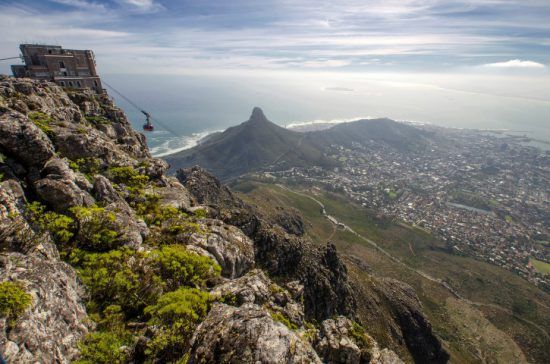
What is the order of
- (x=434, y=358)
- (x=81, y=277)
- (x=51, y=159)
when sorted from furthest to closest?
(x=434, y=358), (x=51, y=159), (x=81, y=277)

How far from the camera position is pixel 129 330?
1577cm

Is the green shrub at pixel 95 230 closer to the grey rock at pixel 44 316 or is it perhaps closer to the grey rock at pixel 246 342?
the grey rock at pixel 44 316

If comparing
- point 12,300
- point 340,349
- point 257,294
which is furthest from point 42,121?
point 340,349

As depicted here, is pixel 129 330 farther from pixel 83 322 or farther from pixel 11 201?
pixel 11 201

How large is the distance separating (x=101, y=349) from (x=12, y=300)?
4581mm

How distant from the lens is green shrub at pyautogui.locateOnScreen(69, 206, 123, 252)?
20.6 metres

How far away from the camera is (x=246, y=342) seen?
1264 centimetres

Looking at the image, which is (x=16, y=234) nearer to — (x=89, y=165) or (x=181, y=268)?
(x=181, y=268)

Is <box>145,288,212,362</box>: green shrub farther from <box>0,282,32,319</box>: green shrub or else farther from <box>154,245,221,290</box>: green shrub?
<box>0,282,32,319</box>: green shrub

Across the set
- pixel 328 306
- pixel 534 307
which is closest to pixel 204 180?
pixel 328 306

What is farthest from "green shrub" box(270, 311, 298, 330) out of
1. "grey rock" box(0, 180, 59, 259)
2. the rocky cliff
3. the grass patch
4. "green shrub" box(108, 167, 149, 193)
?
the grass patch

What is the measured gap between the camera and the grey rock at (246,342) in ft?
40.3

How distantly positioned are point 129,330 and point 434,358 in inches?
3301

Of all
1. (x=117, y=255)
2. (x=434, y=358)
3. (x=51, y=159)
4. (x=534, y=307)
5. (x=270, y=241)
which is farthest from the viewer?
(x=534, y=307)
